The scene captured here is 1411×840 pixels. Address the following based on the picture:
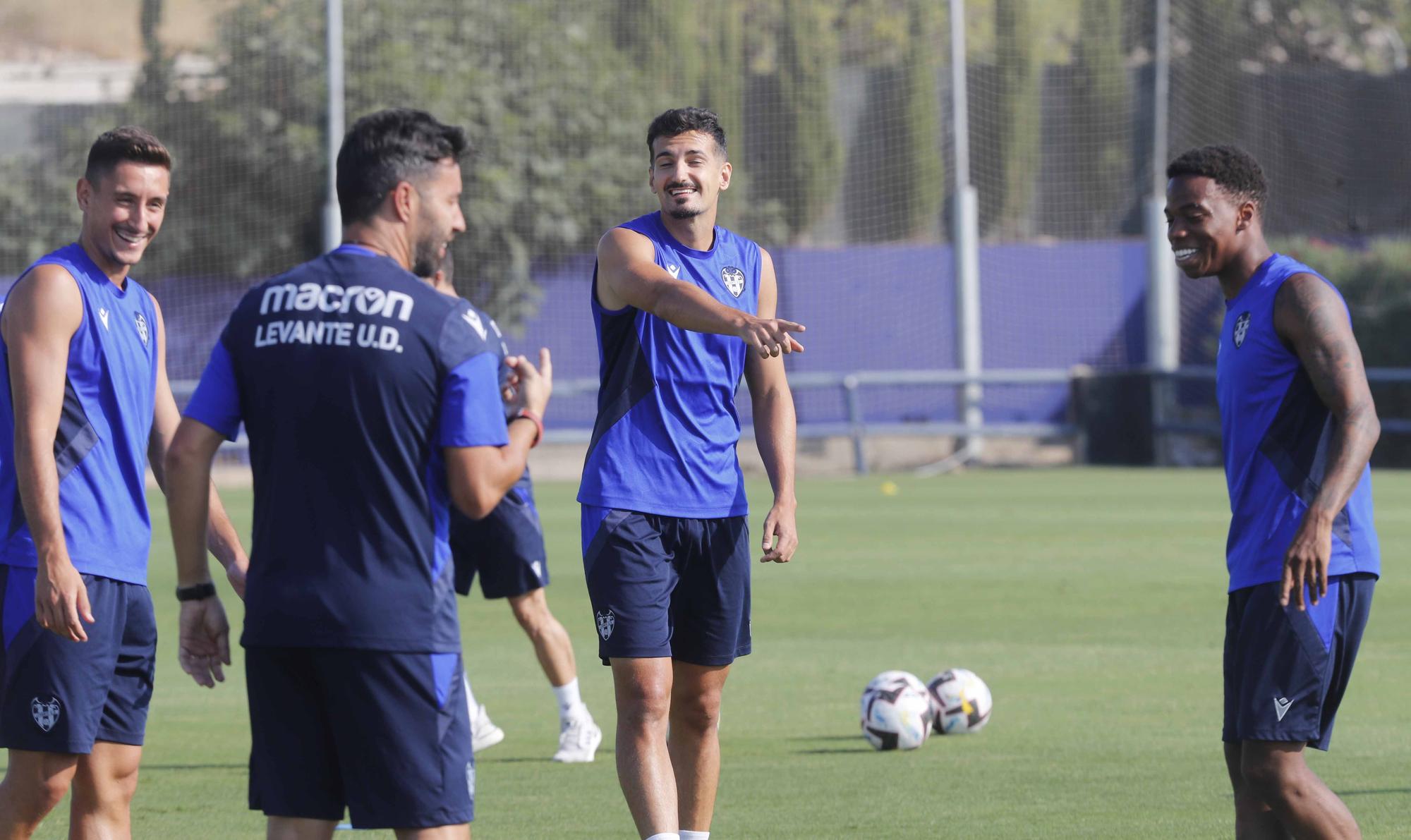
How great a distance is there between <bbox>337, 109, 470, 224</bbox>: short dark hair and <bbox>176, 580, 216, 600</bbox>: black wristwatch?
0.90m

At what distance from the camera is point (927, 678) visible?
9.80 meters

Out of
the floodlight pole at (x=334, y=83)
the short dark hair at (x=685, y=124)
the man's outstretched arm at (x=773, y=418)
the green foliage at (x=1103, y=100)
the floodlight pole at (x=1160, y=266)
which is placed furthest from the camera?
the green foliage at (x=1103, y=100)

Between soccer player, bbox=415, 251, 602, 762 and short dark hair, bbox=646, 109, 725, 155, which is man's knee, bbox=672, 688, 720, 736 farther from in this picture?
soccer player, bbox=415, 251, 602, 762

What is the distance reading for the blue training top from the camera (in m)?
3.85

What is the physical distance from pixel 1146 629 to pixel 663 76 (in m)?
19.2

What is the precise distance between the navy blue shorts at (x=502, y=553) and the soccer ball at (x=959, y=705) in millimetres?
1844

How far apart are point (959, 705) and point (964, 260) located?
63.9ft

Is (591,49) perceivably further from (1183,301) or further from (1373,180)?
(1373,180)

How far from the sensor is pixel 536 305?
2948 centimetres

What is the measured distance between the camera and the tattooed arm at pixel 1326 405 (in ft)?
15.4

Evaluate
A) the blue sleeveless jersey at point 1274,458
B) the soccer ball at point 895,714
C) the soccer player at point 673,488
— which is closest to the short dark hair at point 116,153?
the soccer player at point 673,488

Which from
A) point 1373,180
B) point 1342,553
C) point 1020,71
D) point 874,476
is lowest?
point 874,476

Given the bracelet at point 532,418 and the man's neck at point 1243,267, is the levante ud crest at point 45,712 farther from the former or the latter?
the man's neck at point 1243,267

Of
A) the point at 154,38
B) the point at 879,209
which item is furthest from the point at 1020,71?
the point at 154,38
